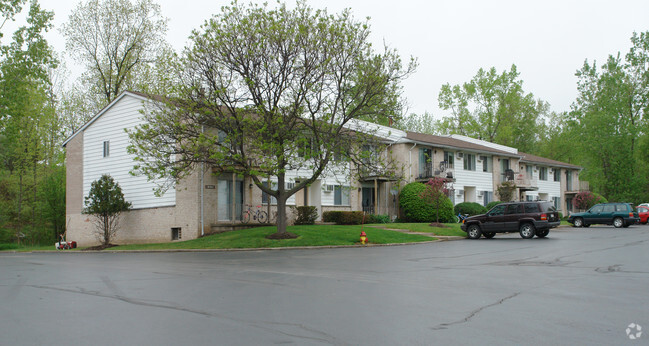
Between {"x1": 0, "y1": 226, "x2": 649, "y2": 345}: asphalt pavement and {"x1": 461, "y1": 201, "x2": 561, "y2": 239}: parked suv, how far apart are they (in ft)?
34.7

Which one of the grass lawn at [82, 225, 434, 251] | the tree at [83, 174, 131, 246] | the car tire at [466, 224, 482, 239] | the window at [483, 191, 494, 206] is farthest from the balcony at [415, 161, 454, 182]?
the tree at [83, 174, 131, 246]

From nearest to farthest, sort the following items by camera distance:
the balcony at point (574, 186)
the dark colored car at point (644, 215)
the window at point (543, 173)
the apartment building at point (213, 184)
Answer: the apartment building at point (213, 184)
the dark colored car at point (644, 215)
the window at point (543, 173)
the balcony at point (574, 186)

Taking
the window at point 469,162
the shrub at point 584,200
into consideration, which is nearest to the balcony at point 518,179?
the window at point 469,162

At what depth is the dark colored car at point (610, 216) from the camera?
3444 cm

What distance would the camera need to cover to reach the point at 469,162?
43156 mm

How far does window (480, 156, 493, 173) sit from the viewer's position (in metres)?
44.4

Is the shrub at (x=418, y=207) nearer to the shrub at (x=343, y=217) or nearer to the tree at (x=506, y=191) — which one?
the shrub at (x=343, y=217)

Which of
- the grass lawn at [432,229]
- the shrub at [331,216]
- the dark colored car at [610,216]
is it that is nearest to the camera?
the grass lawn at [432,229]

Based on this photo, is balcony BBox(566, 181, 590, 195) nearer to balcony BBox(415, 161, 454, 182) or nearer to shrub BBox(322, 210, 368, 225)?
balcony BBox(415, 161, 454, 182)

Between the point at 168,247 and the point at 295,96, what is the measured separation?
30.2 feet

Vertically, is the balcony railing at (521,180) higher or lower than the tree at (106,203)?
higher

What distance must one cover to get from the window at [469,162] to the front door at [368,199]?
977cm

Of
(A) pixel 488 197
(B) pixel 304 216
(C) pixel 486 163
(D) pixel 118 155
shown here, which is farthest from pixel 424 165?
(D) pixel 118 155

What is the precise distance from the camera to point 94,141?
3250cm
